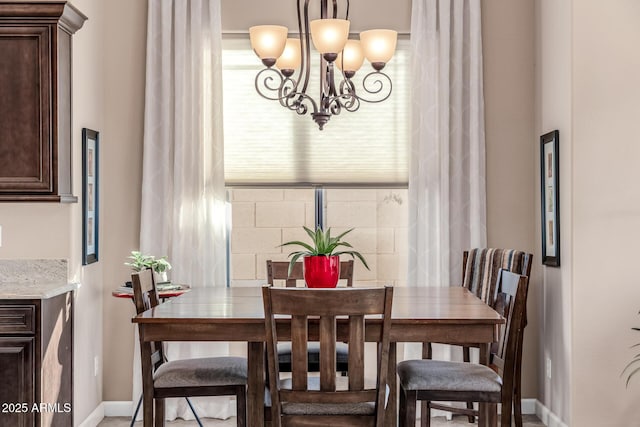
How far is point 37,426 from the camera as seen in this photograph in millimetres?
3629

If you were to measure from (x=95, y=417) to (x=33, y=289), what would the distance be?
49.2 inches

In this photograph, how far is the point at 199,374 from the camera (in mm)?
3449

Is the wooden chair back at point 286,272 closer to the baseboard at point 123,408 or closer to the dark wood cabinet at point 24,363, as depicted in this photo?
the baseboard at point 123,408

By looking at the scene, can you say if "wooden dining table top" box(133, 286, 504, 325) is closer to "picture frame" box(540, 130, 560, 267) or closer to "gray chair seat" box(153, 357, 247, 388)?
"gray chair seat" box(153, 357, 247, 388)

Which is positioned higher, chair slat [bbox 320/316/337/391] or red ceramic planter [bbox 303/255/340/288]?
red ceramic planter [bbox 303/255/340/288]

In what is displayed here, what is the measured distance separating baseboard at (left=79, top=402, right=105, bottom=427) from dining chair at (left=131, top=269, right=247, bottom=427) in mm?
1175

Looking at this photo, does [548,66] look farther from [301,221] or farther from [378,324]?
[378,324]

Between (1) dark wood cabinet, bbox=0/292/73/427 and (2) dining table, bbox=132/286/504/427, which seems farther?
(1) dark wood cabinet, bbox=0/292/73/427

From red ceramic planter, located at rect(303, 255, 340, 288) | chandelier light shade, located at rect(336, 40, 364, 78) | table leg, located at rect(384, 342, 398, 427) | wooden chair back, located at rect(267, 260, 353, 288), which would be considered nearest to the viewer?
table leg, located at rect(384, 342, 398, 427)

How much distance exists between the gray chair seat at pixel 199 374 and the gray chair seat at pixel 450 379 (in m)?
0.74

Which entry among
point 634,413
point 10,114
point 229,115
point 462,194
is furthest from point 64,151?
point 634,413

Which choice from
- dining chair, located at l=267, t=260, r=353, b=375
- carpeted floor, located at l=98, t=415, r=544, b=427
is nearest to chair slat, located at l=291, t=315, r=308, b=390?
dining chair, located at l=267, t=260, r=353, b=375

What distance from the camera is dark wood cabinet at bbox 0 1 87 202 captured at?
3.95 metres

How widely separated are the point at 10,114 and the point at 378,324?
2.25m
